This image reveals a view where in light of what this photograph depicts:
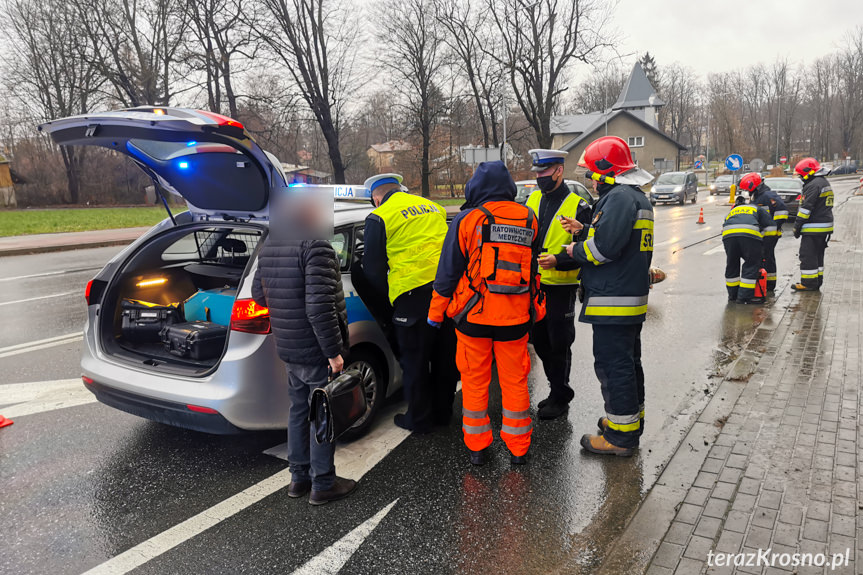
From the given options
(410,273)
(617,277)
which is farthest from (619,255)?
(410,273)

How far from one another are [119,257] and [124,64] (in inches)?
1140

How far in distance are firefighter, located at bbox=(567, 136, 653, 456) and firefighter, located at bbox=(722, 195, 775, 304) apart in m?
5.00

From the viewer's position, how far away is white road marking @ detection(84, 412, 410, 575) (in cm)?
281

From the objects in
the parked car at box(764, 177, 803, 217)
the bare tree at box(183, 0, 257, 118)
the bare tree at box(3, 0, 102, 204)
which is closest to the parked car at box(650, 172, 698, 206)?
the parked car at box(764, 177, 803, 217)

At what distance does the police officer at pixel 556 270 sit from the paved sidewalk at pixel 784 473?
1.17 meters

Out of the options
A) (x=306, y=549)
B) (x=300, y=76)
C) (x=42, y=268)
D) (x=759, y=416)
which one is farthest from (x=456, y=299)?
(x=300, y=76)

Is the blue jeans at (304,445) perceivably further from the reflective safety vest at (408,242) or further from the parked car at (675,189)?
the parked car at (675,189)

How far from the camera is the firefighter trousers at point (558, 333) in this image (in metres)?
4.29

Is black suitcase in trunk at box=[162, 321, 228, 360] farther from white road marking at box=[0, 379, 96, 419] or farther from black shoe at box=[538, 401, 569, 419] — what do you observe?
black shoe at box=[538, 401, 569, 419]

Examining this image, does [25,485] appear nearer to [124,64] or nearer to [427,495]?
[427,495]

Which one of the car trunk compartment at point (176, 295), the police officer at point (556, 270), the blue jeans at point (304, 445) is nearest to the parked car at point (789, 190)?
the police officer at point (556, 270)

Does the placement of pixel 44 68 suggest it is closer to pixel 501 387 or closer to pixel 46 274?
pixel 46 274

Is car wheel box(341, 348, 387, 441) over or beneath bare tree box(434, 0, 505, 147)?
beneath

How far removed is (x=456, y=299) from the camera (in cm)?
357
